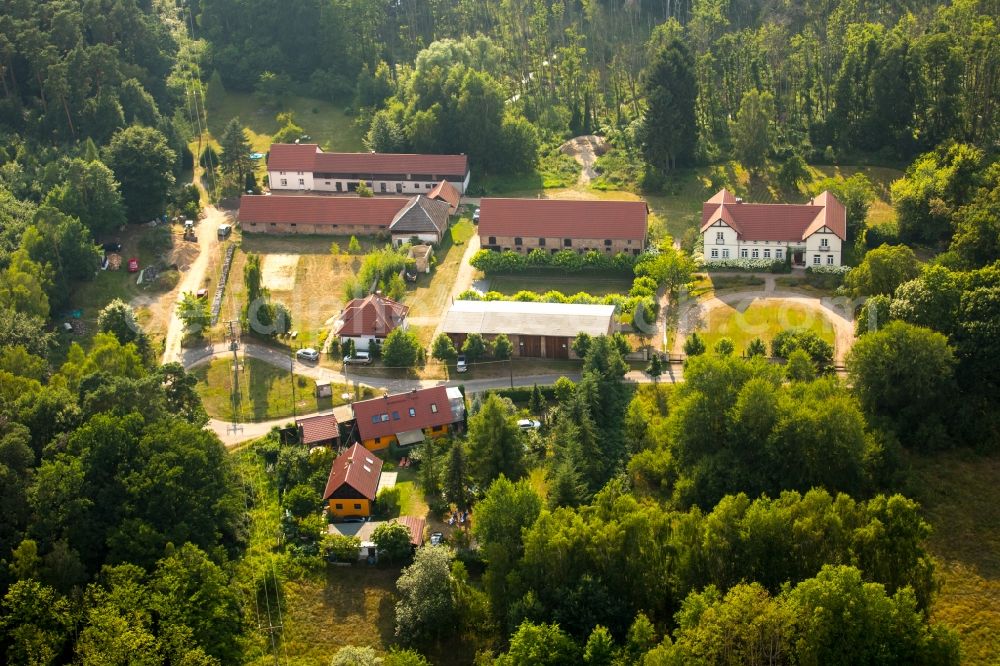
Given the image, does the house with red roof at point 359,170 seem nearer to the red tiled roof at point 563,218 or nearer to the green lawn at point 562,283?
the red tiled roof at point 563,218

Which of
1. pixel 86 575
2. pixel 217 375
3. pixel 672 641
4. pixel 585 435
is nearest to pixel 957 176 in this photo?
pixel 585 435

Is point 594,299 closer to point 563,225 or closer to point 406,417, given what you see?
point 563,225

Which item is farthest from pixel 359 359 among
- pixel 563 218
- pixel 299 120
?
pixel 299 120

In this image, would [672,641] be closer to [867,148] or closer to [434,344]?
[434,344]

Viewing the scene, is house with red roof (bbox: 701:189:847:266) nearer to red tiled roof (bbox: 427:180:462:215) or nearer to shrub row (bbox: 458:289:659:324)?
shrub row (bbox: 458:289:659:324)

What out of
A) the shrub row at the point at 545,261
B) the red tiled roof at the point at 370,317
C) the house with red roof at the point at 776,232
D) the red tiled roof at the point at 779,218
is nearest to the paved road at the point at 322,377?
the red tiled roof at the point at 370,317

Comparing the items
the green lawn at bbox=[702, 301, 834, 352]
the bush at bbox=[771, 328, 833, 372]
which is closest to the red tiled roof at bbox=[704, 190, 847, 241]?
the green lawn at bbox=[702, 301, 834, 352]

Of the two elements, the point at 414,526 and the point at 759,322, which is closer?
the point at 414,526
